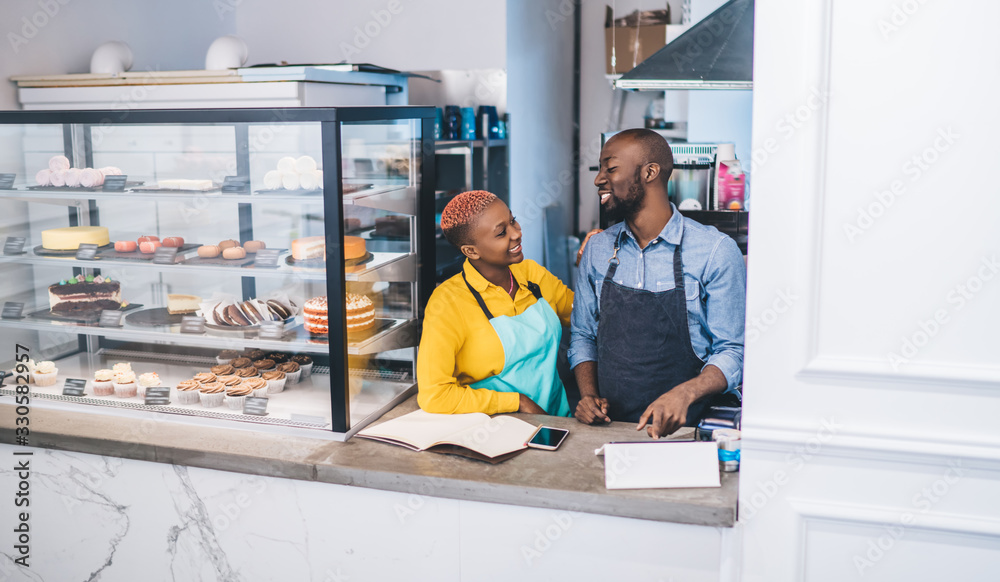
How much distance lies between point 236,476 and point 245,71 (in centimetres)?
206

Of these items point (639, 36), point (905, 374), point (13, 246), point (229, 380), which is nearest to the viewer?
point (905, 374)

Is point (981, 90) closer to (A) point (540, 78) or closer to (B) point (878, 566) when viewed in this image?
(B) point (878, 566)

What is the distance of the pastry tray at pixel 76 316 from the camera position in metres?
2.88

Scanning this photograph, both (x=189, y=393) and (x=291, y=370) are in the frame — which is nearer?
(x=189, y=393)

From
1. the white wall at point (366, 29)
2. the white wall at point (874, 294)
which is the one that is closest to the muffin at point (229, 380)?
the white wall at point (874, 294)

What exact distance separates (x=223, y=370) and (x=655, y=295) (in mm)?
1498

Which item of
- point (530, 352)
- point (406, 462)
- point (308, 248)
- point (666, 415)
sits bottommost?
point (406, 462)

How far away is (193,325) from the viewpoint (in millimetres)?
2719

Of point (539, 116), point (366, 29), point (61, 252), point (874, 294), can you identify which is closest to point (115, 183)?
point (61, 252)

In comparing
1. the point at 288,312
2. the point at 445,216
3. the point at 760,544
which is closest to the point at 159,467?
the point at 288,312

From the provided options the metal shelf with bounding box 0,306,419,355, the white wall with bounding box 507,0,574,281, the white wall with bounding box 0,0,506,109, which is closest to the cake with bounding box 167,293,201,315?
the metal shelf with bounding box 0,306,419,355

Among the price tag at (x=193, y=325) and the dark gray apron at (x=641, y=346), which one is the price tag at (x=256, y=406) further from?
the dark gray apron at (x=641, y=346)

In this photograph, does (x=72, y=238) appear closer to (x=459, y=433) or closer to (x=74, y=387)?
(x=74, y=387)

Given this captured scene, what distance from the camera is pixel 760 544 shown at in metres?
1.97
